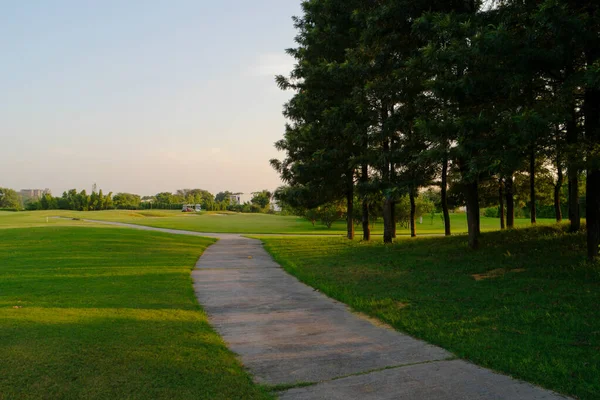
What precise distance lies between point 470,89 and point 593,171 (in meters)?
3.17

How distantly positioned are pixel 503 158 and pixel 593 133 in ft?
7.83

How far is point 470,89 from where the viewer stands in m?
9.60

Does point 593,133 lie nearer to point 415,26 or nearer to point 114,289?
point 415,26

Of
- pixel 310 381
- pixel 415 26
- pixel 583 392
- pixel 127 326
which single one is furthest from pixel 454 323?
pixel 415 26

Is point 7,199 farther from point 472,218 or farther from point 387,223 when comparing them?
point 472,218

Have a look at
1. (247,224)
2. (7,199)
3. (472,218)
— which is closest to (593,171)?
(472,218)

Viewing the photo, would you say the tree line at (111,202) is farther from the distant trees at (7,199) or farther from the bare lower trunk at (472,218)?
the bare lower trunk at (472,218)

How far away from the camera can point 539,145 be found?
9.79 m

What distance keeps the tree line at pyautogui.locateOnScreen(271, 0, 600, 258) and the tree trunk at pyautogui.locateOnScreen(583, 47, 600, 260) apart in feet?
0.08

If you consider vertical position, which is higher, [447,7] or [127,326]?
[447,7]

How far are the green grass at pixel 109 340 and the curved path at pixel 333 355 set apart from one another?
354mm

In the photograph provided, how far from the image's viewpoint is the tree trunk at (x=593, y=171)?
29.9 ft

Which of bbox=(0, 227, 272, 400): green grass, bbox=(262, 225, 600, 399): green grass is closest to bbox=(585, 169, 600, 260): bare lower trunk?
bbox=(262, 225, 600, 399): green grass

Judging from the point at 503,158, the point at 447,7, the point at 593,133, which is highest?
the point at 447,7
